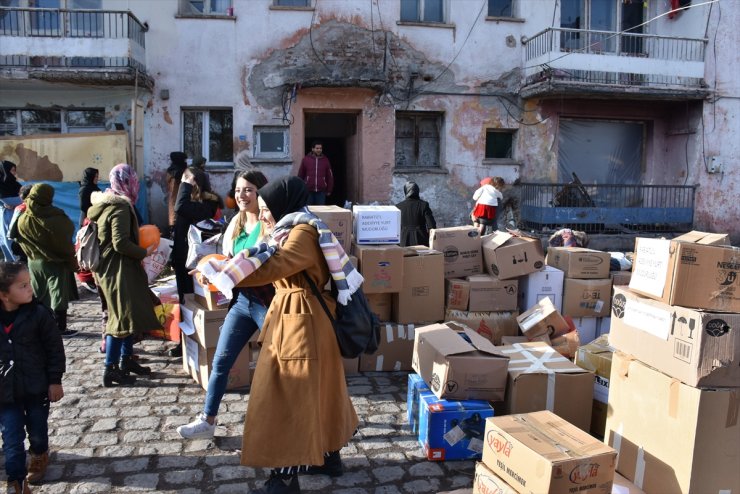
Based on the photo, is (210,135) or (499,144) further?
(499,144)

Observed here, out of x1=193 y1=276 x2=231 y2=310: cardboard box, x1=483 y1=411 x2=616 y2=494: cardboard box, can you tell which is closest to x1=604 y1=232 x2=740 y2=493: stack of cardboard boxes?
x1=483 y1=411 x2=616 y2=494: cardboard box

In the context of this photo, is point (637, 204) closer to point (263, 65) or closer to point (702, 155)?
point (702, 155)

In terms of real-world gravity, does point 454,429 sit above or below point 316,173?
below

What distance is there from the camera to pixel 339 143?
A: 14672 mm

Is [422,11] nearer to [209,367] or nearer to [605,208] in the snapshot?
[605,208]

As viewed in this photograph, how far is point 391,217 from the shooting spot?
18.1ft

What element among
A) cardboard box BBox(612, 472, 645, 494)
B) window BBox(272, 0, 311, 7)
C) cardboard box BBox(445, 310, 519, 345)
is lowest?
cardboard box BBox(612, 472, 645, 494)

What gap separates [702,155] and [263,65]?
9.98 metres

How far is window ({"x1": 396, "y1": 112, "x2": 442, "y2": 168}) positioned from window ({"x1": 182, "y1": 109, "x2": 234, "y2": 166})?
361 centimetres

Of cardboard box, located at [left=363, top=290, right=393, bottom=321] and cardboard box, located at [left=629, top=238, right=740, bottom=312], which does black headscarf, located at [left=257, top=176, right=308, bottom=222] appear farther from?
cardboard box, located at [left=363, top=290, right=393, bottom=321]

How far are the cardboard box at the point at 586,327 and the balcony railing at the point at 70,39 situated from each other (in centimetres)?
910

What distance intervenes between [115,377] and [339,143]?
10521mm

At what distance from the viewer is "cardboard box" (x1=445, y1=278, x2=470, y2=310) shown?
5.61 m

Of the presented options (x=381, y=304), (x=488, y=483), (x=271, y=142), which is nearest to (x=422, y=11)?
(x=271, y=142)
